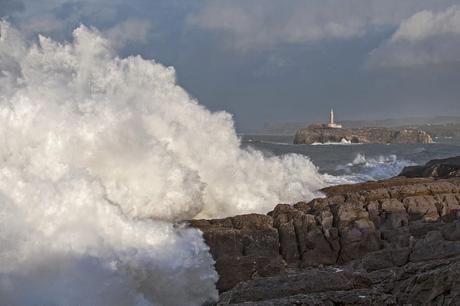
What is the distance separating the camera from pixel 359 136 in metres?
117

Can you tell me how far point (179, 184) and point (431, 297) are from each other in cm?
1093

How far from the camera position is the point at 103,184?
47.4 feet

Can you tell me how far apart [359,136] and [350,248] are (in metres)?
105

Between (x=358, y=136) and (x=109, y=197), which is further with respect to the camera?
(x=358, y=136)

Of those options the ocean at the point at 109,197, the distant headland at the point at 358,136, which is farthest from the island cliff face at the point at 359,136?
the ocean at the point at 109,197

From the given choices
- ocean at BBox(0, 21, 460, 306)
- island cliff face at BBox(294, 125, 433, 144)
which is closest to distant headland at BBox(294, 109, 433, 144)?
island cliff face at BBox(294, 125, 433, 144)

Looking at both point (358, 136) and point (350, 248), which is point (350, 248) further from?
point (358, 136)

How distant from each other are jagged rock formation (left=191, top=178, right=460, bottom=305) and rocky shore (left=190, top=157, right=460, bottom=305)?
0.04 feet

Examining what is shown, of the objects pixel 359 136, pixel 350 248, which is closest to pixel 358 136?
pixel 359 136

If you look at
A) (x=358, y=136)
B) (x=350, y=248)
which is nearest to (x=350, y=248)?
(x=350, y=248)

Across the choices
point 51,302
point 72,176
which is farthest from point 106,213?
point 51,302

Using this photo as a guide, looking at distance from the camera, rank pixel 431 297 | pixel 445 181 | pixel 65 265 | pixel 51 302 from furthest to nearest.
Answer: pixel 445 181, pixel 65 265, pixel 51 302, pixel 431 297

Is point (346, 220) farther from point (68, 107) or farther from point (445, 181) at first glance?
point (68, 107)

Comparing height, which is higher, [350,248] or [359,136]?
[359,136]
